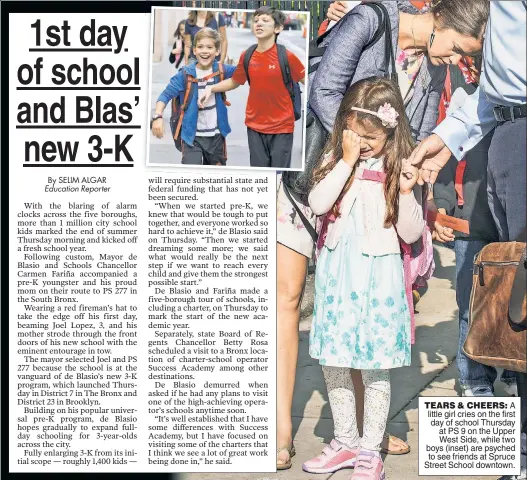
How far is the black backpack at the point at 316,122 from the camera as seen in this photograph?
5.56 metres

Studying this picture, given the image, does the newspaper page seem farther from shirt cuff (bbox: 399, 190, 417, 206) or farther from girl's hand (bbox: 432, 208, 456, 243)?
girl's hand (bbox: 432, 208, 456, 243)

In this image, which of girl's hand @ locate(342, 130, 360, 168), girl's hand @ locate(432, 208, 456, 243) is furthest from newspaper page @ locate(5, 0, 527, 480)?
girl's hand @ locate(432, 208, 456, 243)

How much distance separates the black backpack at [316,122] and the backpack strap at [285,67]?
4.3 inches

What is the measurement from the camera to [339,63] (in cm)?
556

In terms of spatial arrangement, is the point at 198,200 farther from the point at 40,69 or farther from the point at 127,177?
the point at 40,69

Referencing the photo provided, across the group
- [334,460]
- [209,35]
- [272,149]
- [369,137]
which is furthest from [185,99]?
[334,460]

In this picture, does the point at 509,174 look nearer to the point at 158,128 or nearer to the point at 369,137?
the point at 369,137

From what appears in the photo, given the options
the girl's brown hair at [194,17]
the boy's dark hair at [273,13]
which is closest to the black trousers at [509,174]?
the boy's dark hair at [273,13]

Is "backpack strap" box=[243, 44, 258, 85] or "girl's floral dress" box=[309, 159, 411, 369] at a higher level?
"backpack strap" box=[243, 44, 258, 85]

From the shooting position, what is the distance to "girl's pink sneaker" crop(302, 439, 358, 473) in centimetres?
564

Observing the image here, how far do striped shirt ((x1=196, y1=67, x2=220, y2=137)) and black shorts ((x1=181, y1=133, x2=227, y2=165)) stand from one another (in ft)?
0.09

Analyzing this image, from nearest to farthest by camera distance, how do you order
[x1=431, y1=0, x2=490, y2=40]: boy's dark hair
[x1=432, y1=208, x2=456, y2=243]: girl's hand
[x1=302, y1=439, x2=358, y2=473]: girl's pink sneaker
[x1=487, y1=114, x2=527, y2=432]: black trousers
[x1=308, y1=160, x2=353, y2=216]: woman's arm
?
[x1=487, y1=114, x2=527, y2=432]: black trousers < [x1=308, y1=160, x2=353, y2=216]: woman's arm < [x1=431, y1=0, x2=490, y2=40]: boy's dark hair < [x1=302, y1=439, x2=358, y2=473]: girl's pink sneaker < [x1=432, y1=208, x2=456, y2=243]: girl's hand

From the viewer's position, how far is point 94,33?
5543 millimetres

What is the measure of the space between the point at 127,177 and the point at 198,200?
341 mm
